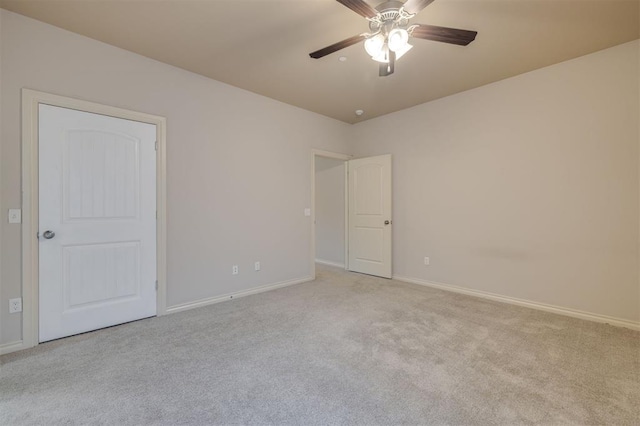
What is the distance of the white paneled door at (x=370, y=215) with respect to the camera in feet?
14.9

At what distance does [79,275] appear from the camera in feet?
8.33

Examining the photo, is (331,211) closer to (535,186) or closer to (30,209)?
(535,186)

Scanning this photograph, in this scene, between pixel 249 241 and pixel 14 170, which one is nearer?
pixel 14 170

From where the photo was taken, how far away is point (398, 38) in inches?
72.4

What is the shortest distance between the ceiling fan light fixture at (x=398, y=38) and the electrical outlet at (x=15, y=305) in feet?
11.5

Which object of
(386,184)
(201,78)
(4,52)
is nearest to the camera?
(4,52)

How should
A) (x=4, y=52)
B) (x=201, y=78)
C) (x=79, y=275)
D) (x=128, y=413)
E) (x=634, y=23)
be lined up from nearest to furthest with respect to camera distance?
1. (x=128, y=413)
2. (x=4, y=52)
3. (x=634, y=23)
4. (x=79, y=275)
5. (x=201, y=78)

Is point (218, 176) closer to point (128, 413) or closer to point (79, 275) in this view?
point (79, 275)

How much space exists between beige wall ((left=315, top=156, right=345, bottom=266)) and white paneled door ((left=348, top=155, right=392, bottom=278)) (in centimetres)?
43

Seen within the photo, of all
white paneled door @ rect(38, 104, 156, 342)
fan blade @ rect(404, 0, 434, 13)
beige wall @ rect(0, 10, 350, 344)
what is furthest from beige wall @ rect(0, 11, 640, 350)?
fan blade @ rect(404, 0, 434, 13)

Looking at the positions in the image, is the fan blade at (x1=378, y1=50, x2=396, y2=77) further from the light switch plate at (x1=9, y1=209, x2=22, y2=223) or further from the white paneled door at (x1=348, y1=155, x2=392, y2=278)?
the light switch plate at (x1=9, y1=209, x2=22, y2=223)

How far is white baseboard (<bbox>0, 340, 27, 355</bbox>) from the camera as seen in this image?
2.20 m

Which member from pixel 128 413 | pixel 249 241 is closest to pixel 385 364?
pixel 128 413

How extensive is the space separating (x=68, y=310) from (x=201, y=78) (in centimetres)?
272
